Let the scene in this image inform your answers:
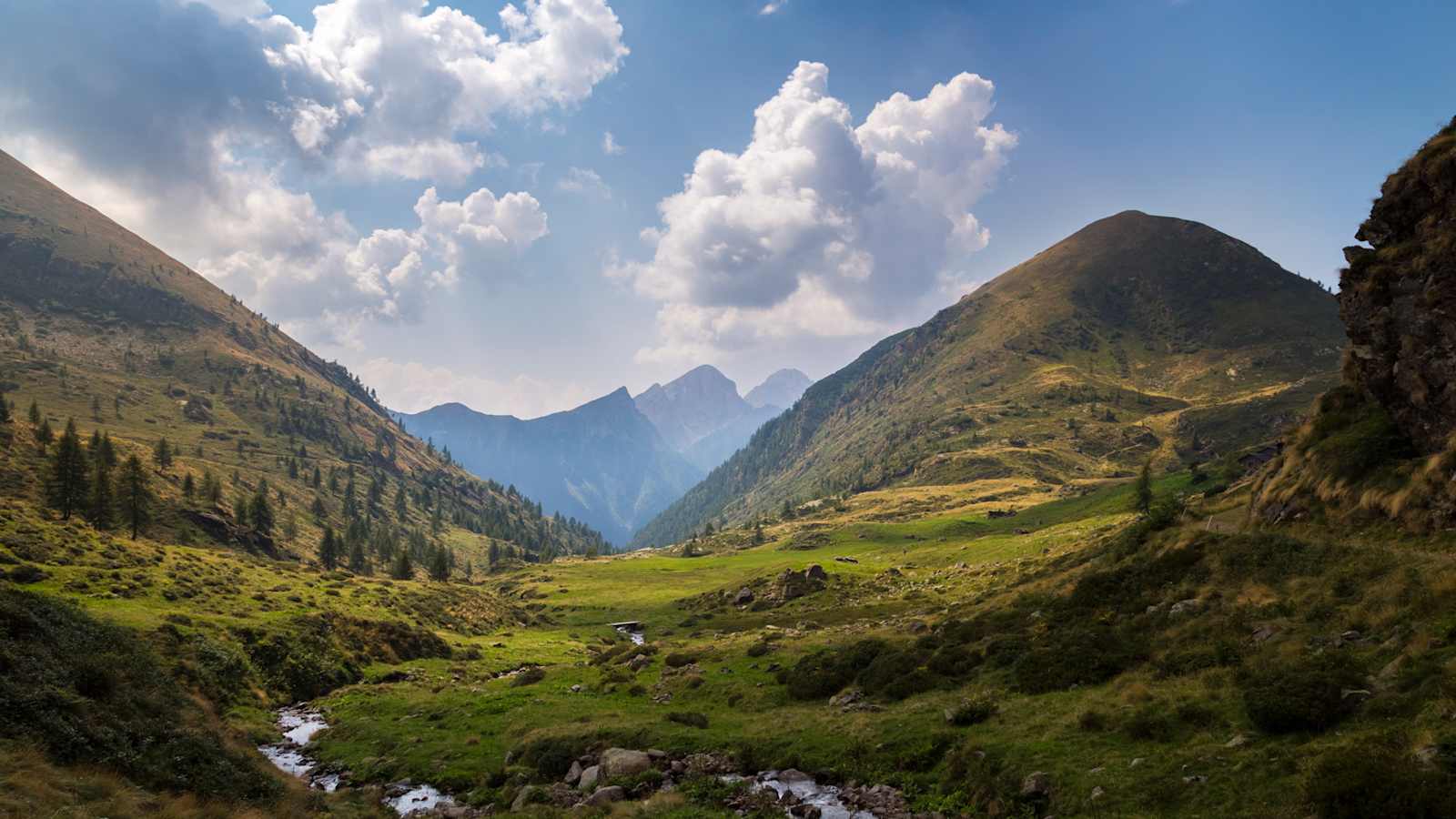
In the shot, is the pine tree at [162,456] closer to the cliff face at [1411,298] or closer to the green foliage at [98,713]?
the green foliage at [98,713]

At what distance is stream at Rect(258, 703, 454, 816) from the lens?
100.0ft

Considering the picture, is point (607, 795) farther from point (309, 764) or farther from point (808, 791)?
point (309, 764)

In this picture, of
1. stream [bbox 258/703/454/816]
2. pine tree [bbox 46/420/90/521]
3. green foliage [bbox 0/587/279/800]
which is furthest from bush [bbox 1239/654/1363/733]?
pine tree [bbox 46/420/90/521]

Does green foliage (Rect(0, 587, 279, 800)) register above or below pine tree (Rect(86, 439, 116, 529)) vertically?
below

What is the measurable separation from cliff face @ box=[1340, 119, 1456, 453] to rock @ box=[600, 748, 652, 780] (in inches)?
1601

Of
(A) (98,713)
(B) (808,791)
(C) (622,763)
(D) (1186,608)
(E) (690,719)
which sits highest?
(A) (98,713)

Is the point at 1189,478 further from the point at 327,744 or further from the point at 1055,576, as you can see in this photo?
the point at 327,744

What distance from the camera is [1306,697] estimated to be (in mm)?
18234

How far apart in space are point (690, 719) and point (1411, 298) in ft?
151

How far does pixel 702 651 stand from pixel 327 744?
1225 inches

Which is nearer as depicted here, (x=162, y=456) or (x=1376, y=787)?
(x=1376, y=787)

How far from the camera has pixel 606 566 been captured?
195 metres

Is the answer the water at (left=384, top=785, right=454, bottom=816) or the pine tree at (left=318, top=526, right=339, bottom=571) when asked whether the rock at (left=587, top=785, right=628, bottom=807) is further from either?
the pine tree at (left=318, top=526, right=339, bottom=571)

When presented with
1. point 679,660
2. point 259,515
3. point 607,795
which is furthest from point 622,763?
point 259,515
